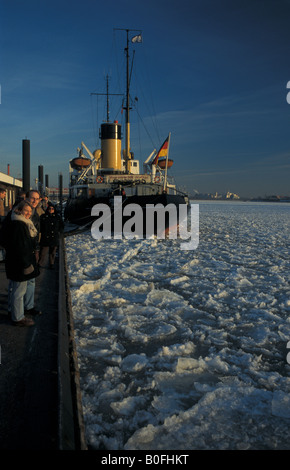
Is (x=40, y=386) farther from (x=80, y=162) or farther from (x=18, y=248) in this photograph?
(x=80, y=162)

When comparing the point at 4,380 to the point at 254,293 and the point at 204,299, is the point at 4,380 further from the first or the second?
the point at 254,293

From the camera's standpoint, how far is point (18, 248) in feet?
12.6

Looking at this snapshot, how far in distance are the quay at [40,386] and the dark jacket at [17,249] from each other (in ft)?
2.33

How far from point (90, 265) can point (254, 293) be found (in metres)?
4.22

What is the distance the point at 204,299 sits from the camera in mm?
5812

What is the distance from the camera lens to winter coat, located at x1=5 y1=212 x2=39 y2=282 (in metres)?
3.83

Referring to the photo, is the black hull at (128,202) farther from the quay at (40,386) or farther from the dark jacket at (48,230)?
the quay at (40,386)

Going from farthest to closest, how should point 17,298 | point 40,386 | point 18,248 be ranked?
point 17,298 < point 18,248 < point 40,386

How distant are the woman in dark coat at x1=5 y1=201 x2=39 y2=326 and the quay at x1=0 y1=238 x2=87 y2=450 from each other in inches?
15.4

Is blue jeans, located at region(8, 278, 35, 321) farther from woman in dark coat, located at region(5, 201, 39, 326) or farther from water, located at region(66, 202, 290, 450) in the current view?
water, located at region(66, 202, 290, 450)

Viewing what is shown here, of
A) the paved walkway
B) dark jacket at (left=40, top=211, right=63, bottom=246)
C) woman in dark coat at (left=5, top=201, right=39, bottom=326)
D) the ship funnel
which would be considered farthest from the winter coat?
the ship funnel

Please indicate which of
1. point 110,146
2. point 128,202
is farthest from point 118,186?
point 110,146

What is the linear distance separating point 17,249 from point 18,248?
2cm
